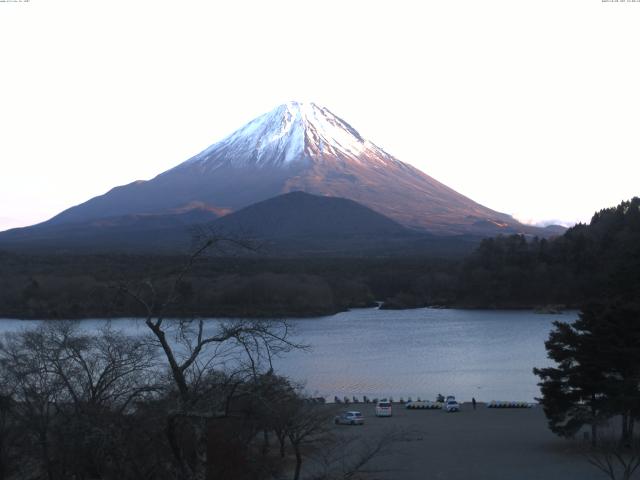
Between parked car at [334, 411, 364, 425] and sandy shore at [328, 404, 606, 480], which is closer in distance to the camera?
sandy shore at [328, 404, 606, 480]

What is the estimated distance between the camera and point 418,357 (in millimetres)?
20359

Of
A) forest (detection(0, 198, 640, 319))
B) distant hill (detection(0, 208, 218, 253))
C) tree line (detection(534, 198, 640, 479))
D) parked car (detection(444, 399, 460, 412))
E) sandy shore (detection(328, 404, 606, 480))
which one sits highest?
distant hill (detection(0, 208, 218, 253))

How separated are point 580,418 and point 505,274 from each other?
29599mm

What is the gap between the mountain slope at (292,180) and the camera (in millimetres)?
73688

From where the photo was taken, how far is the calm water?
53.7ft

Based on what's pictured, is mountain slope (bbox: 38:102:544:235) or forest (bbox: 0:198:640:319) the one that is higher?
mountain slope (bbox: 38:102:544:235)

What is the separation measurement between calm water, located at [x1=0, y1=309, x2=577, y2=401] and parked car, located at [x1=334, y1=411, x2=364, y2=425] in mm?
2529

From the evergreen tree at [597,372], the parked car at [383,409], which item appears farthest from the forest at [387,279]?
the evergreen tree at [597,372]

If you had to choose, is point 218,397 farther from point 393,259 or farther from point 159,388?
point 393,259

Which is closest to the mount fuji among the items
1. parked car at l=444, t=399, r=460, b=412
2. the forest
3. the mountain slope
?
the mountain slope

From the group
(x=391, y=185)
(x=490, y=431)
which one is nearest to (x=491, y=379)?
(x=490, y=431)

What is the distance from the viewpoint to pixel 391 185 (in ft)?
252

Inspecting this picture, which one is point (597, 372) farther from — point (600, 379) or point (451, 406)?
point (451, 406)

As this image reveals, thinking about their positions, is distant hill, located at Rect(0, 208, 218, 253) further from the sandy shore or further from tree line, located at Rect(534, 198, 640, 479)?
tree line, located at Rect(534, 198, 640, 479)
